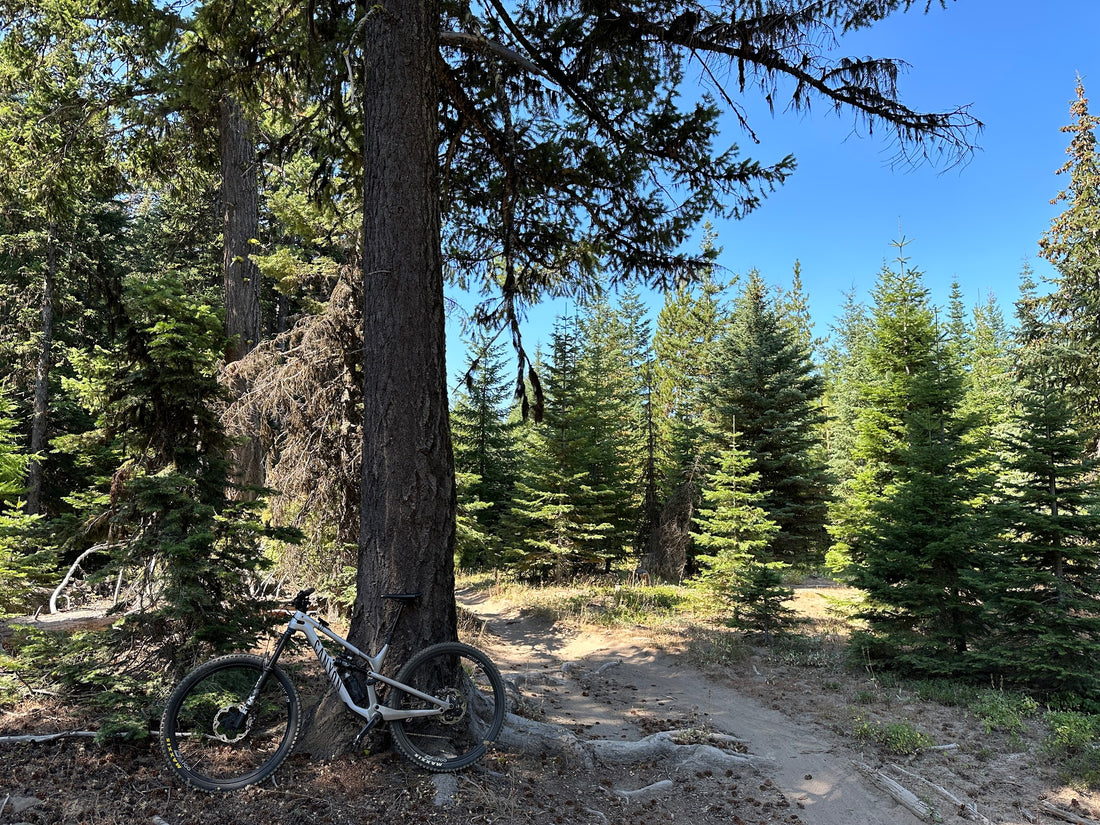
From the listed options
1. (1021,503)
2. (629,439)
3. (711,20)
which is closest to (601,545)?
(629,439)

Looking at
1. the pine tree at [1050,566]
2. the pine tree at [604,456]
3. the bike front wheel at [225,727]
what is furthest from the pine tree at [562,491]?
the bike front wheel at [225,727]

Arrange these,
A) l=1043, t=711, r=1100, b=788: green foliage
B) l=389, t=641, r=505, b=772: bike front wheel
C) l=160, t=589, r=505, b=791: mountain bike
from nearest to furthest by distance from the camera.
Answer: l=160, t=589, r=505, b=791: mountain bike
l=389, t=641, r=505, b=772: bike front wheel
l=1043, t=711, r=1100, b=788: green foliage

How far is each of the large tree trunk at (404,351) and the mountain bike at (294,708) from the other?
20cm

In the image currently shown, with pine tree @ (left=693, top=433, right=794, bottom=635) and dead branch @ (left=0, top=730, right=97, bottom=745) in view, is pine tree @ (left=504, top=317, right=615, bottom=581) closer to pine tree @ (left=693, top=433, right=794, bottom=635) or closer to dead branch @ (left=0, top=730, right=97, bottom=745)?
pine tree @ (left=693, top=433, right=794, bottom=635)

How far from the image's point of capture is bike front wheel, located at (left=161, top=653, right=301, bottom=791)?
3.48 m

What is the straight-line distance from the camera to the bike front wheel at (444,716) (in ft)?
12.8

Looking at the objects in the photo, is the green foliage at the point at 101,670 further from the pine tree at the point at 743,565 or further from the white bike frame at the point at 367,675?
the pine tree at the point at 743,565

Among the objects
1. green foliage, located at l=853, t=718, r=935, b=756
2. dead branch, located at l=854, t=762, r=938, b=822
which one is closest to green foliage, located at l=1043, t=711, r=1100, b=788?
green foliage, located at l=853, t=718, r=935, b=756

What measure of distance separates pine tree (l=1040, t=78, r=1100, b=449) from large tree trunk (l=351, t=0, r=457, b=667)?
17.2 m

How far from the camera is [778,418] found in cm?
1759

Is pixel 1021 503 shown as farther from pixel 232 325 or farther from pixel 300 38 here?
pixel 232 325

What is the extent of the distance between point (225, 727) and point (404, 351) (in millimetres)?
2775

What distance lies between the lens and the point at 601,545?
19.1 m

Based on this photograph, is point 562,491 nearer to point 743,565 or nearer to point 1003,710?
point 743,565
